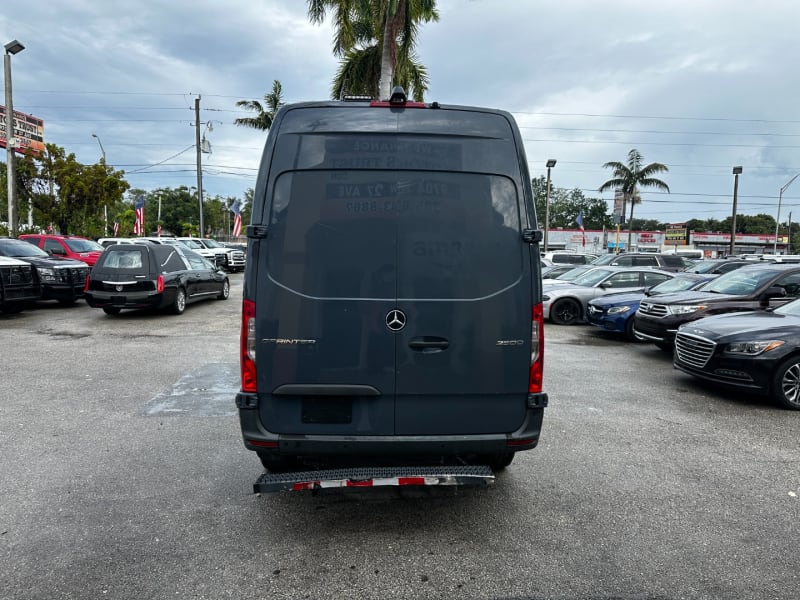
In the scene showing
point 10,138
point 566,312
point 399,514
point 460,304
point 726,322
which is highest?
point 10,138

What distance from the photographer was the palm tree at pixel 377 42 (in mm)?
18406

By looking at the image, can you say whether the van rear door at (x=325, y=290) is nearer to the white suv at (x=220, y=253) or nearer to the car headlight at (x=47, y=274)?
the car headlight at (x=47, y=274)

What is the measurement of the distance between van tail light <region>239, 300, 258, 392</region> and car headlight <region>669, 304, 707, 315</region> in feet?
26.7

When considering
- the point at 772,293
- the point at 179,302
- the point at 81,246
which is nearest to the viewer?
the point at 772,293

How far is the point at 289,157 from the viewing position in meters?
3.26

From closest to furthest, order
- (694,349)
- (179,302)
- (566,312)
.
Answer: (694,349) → (179,302) → (566,312)

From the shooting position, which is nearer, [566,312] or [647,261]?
[566,312]

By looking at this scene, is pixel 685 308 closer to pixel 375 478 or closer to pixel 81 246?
pixel 375 478

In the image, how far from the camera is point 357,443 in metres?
3.27

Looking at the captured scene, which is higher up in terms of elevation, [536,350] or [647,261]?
[647,261]

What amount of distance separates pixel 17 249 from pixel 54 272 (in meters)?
1.89

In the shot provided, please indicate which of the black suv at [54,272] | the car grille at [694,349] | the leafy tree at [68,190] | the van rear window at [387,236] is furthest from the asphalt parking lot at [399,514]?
the leafy tree at [68,190]

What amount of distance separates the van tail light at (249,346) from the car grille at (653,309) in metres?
8.15

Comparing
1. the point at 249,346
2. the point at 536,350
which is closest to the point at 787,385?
the point at 536,350
